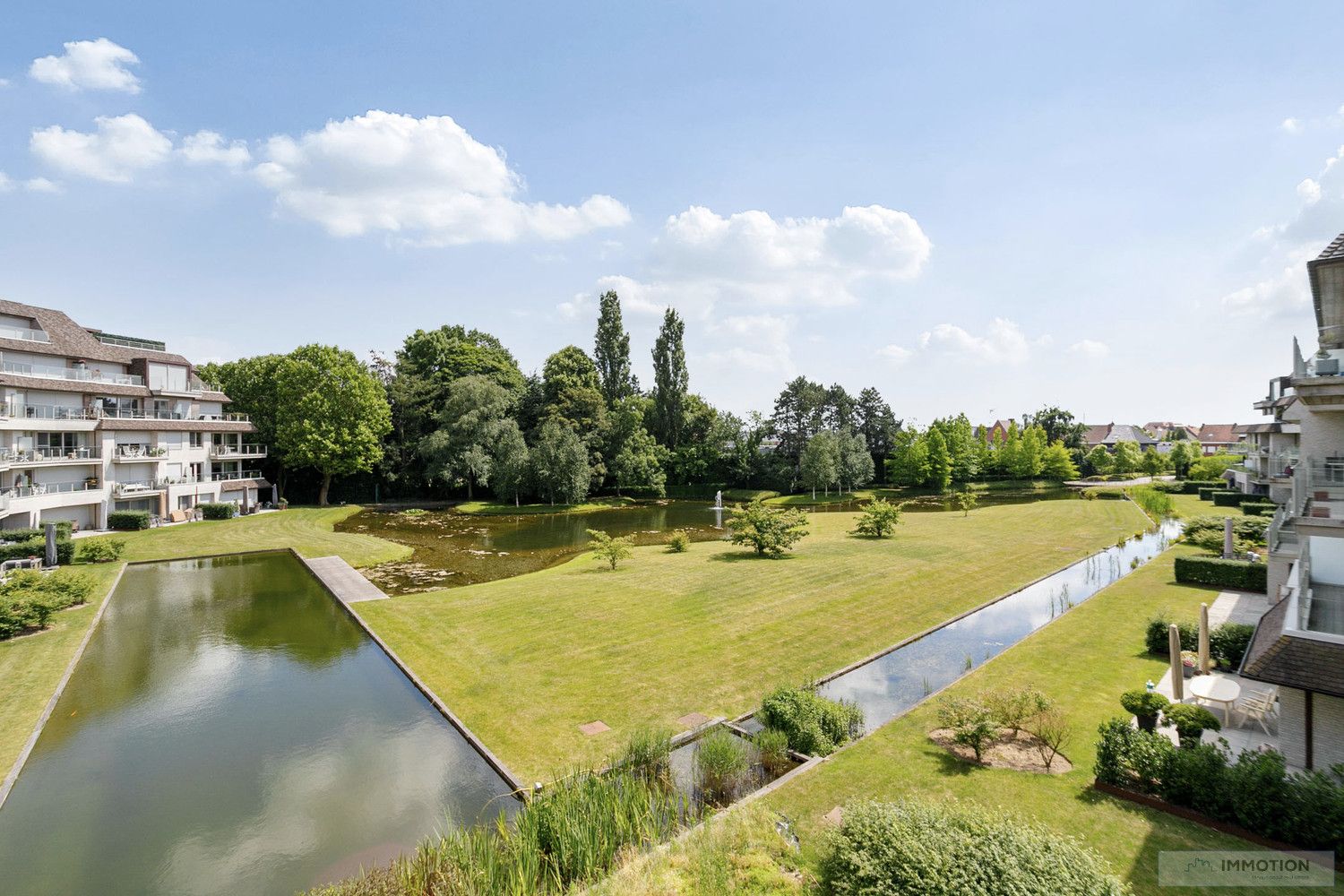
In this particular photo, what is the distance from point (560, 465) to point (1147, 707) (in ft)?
140

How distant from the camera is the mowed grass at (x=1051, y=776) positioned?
25.1ft

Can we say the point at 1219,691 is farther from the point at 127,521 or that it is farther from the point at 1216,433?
the point at 1216,433

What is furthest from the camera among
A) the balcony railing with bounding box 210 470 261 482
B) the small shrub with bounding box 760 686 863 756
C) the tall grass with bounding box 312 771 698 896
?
the balcony railing with bounding box 210 470 261 482

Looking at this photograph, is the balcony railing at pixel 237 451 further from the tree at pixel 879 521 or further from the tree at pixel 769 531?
the tree at pixel 879 521

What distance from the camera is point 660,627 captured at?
16.8 metres

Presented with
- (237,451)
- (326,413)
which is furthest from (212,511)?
(326,413)

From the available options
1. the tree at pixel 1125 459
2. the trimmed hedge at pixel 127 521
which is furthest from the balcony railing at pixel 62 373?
the tree at pixel 1125 459

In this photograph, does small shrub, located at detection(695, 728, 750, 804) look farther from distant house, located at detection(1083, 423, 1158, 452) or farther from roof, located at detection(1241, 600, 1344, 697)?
distant house, located at detection(1083, 423, 1158, 452)

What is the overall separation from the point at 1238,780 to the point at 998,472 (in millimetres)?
68854

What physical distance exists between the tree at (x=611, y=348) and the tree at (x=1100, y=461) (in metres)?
55.2

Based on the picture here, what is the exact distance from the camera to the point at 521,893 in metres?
6.64

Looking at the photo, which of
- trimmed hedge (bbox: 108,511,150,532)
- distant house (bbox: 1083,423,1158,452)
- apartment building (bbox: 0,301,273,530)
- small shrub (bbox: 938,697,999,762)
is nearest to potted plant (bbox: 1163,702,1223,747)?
small shrub (bbox: 938,697,999,762)

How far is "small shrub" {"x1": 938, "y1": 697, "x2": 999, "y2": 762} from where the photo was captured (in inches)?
385

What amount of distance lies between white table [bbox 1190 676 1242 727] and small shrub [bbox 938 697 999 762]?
157 inches
